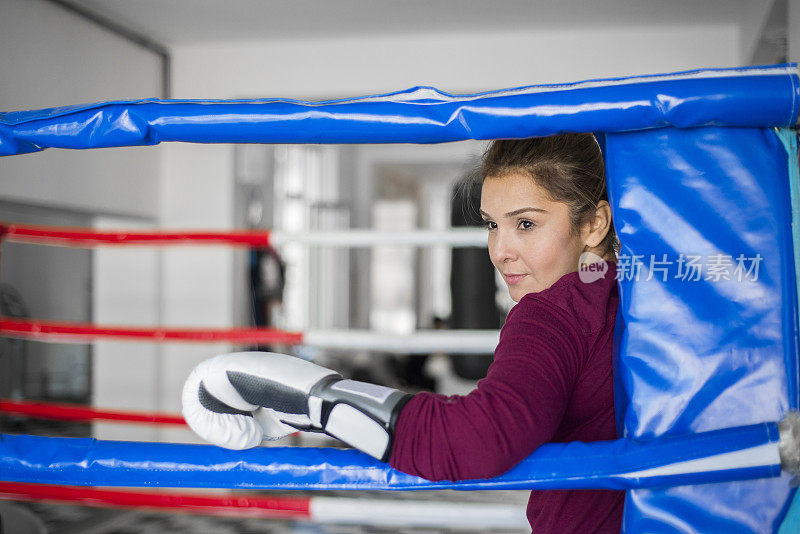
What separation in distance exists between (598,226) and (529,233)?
4.5 inches

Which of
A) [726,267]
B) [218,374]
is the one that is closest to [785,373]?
[726,267]

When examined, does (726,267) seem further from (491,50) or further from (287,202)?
(287,202)

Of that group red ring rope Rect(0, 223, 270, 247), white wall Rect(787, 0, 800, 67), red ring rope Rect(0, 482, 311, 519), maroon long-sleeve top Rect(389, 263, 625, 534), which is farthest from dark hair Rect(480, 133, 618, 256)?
red ring rope Rect(0, 223, 270, 247)

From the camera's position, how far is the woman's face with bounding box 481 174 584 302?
101 centimetres

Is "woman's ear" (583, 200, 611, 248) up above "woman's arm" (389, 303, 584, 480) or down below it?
above

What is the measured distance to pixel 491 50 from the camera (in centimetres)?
378

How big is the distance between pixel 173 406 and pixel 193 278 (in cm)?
71

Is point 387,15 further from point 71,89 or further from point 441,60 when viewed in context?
point 71,89

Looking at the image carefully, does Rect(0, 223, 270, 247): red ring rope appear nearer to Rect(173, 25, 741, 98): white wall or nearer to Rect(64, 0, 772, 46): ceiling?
Rect(64, 0, 772, 46): ceiling

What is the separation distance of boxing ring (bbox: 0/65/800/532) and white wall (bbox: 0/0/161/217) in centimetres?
245

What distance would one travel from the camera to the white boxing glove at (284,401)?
0.82 m

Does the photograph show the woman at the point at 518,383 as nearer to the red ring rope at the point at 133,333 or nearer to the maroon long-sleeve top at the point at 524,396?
the maroon long-sleeve top at the point at 524,396

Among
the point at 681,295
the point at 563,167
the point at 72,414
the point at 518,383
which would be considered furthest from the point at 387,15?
the point at 518,383

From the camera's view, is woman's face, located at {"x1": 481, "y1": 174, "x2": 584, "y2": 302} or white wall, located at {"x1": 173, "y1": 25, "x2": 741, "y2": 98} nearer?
woman's face, located at {"x1": 481, "y1": 174, "x2": 584, "y2": 302}
